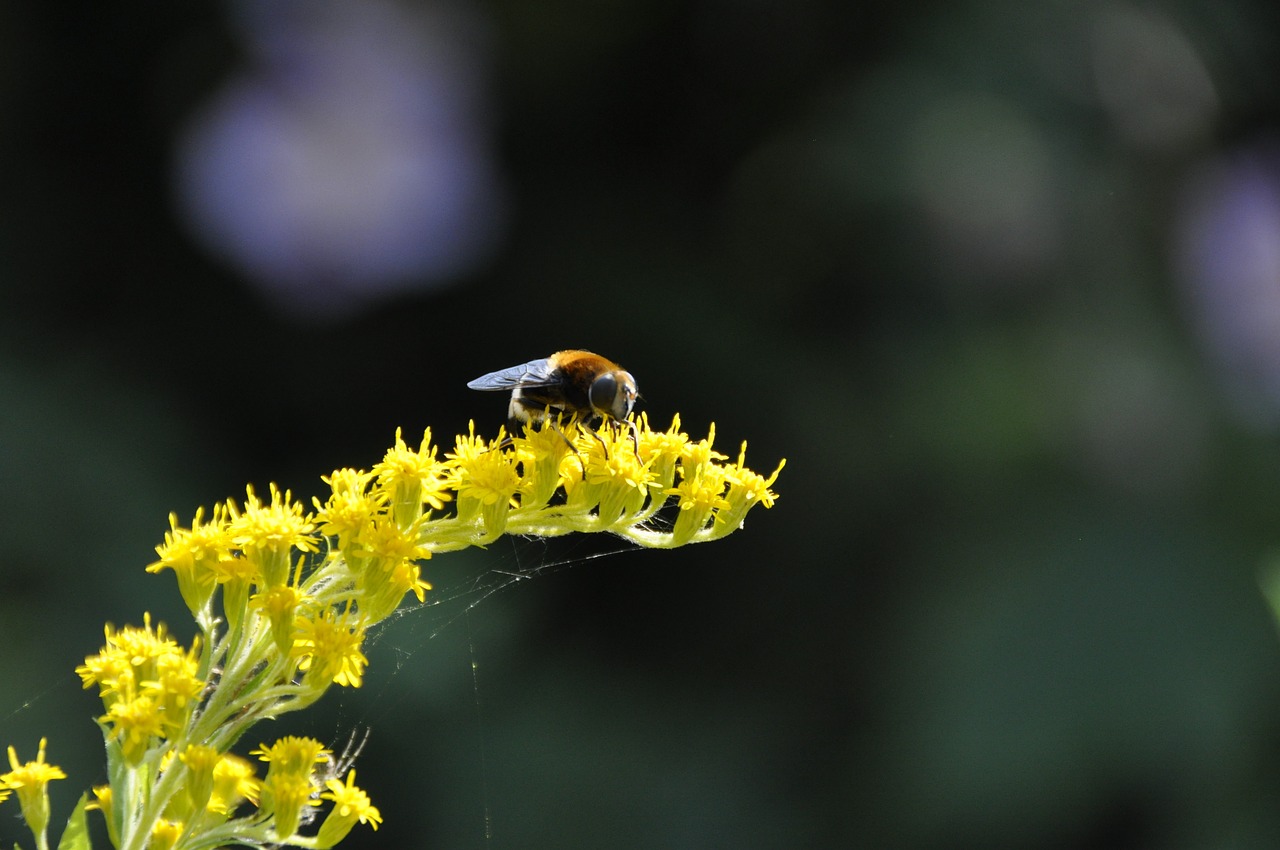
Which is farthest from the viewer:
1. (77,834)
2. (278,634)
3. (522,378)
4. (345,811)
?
(522,378)

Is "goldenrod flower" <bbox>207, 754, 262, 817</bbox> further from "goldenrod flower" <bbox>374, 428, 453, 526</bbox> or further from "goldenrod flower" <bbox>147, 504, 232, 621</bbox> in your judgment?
"goldenrod flower" <bbox>374, 428, 453, 526</bbox>

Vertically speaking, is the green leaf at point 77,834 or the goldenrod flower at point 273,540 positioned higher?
the goldenrod flower at point 273,540

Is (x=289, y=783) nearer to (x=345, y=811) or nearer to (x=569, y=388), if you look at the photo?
(x=345, y=811)

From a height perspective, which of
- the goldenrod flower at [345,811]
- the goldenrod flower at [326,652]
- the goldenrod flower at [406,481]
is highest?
the goldenrod flower at [406,481]

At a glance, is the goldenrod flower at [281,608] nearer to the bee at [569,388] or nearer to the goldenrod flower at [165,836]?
the goldenrod flower at [165,836]

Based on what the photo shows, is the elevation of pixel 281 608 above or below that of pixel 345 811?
above

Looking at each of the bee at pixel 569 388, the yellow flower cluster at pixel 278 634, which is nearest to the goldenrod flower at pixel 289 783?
the yellow flower cluster at pixel 278 634

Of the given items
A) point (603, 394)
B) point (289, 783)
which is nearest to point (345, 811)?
point (289, 783)

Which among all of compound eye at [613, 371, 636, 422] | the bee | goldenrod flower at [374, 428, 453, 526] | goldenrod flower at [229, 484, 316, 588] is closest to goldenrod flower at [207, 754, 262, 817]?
goldenrod flower at [229, 484, 316, 588]
